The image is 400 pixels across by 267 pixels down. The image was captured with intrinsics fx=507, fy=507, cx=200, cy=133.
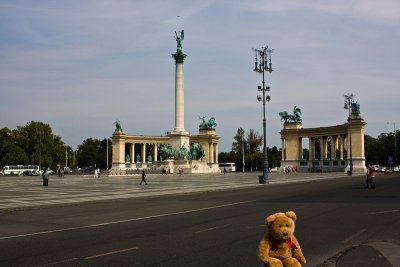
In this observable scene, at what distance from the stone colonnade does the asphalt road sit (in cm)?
7469

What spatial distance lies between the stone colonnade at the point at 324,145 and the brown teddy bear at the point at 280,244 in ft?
290

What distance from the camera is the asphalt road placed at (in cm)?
985

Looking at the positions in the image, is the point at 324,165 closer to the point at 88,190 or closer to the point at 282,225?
the point at 88,190

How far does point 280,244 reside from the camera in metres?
5.91

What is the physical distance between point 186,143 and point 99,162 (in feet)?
280

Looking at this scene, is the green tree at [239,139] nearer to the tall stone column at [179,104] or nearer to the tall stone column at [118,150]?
the tall stone column at [118,150]

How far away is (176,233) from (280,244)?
780cm

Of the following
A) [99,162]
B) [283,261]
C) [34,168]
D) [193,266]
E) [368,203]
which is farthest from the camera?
[99,162]

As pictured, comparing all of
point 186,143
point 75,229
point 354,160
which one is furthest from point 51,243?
point 354,160

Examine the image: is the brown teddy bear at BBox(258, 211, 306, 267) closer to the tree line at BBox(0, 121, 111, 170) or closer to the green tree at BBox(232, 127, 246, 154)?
the tree line at BBox(0, 121, 111, 170)

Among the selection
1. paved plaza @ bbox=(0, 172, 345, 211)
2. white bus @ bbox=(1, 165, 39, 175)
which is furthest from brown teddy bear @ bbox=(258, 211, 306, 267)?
white bus @ bbox=(1, 165, 39, 175)

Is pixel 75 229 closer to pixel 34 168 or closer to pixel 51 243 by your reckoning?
pixel 51 243

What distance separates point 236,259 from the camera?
380 inches

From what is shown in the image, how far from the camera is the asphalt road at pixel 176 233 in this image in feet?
32.3
